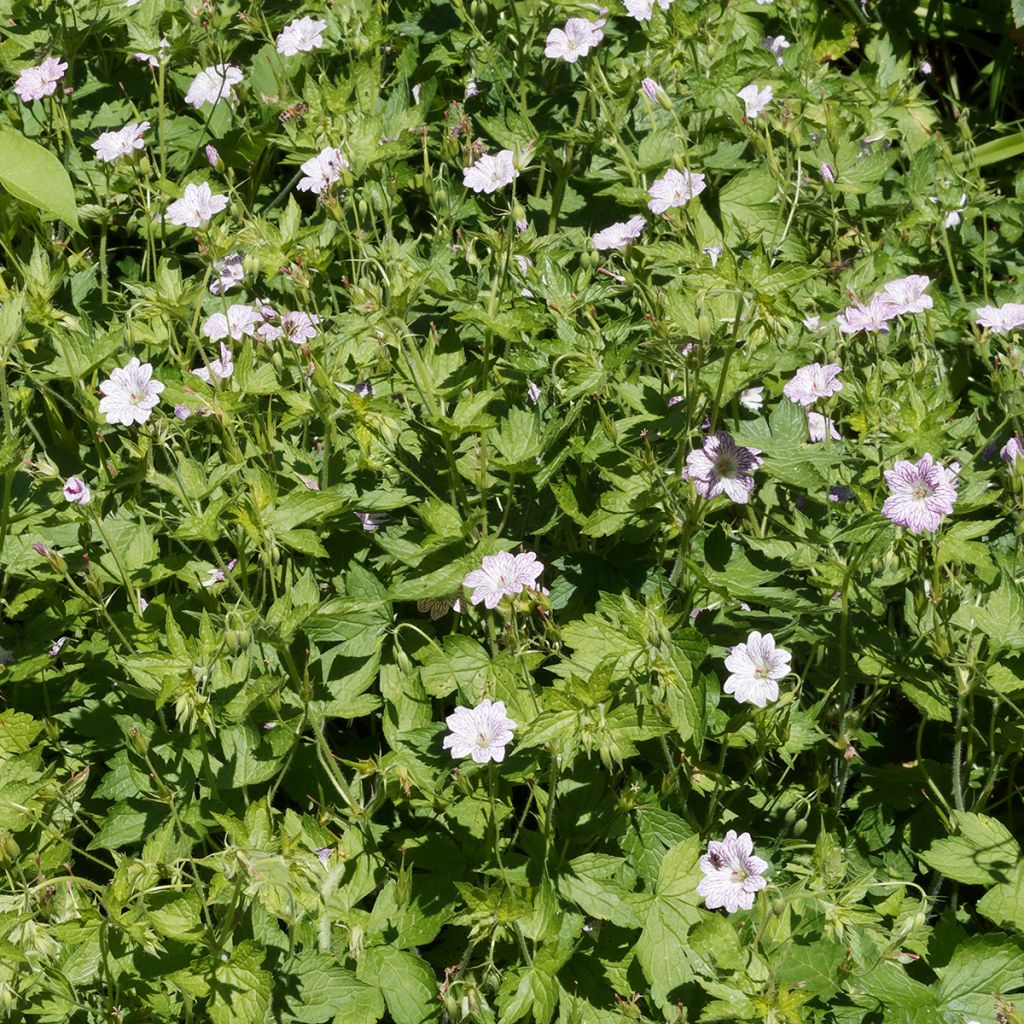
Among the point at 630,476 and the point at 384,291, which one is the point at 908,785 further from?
the point at 384,291

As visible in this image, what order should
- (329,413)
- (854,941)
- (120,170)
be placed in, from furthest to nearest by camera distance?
(120,170), (329,413), (854,941)

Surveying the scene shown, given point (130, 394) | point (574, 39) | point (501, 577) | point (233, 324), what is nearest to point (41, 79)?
point (233, 324)

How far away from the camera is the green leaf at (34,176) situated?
172 cm

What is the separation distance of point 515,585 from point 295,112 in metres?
1.71

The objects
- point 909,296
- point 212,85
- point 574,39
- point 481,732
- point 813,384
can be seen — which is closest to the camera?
point 481,732

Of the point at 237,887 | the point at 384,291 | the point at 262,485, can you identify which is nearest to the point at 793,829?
the point at 237,887

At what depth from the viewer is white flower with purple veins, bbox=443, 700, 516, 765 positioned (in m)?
2.09

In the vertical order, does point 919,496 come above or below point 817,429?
above

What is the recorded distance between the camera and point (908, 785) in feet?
8.32

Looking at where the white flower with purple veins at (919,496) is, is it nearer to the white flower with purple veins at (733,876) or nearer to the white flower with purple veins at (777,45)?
the white flower with purple veins at (733,876)

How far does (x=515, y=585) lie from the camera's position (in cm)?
229

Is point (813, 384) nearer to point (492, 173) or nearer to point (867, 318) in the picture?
point (867, 318)

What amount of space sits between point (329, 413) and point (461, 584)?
44 centimetres

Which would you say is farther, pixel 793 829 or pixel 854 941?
pixel 793 829
